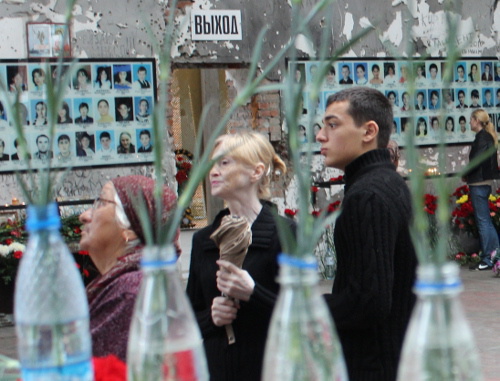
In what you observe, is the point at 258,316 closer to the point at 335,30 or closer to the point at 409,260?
the point at 409,260

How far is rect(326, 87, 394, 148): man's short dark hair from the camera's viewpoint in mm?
3010

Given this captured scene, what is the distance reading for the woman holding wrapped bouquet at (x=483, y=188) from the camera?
37.0 feet

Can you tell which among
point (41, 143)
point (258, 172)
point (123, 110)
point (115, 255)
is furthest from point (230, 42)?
point (115, 255)

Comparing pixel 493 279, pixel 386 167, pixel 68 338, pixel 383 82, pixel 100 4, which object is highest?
pixel 100 4

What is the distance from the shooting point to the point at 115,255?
2.89 metres

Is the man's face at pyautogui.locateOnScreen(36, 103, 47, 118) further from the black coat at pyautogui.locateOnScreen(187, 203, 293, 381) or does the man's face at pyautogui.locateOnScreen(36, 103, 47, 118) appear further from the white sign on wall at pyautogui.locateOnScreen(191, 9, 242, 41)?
the black coat at pyautogui.locateOnScreen(187, 203, 293, 381)

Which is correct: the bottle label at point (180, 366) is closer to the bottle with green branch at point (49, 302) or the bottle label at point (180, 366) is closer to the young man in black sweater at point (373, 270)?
the bottle with green branch at point (49, 302)

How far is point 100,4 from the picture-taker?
9.70 meters

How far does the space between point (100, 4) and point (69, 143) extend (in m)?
1.45

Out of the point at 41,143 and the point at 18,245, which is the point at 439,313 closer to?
the point at 18,245

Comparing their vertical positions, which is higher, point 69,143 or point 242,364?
point 69,143

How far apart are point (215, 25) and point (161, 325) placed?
9243 mm

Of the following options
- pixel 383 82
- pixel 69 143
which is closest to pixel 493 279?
pixel 383 82

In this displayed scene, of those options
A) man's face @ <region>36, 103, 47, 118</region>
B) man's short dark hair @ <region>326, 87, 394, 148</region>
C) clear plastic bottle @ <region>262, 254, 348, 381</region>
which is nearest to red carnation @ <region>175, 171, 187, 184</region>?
man's face @ <region>36, 103, 47, 118</region>
